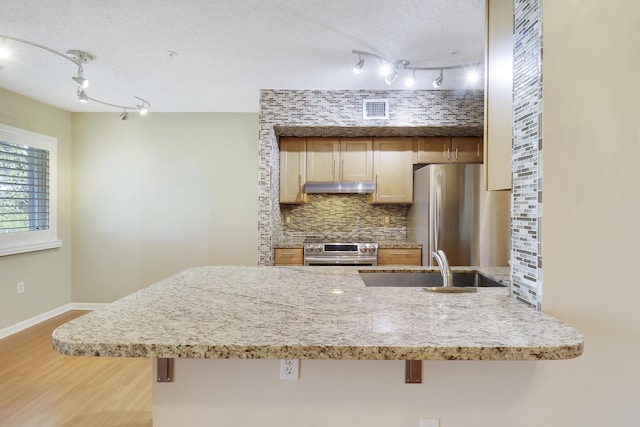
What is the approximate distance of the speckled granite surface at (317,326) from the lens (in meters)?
0.91

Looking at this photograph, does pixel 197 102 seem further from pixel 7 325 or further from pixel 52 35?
pixel 7 325

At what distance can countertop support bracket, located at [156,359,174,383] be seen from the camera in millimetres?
1227

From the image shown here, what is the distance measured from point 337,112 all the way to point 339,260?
151 cm

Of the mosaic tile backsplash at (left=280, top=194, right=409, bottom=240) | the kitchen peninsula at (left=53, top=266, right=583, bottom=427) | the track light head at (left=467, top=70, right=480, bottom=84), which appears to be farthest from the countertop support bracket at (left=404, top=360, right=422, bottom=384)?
the mosaic tile backsplash at (left=280, top=194, right=409, bottom=240)

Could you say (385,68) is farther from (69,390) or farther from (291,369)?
A: (69,390)

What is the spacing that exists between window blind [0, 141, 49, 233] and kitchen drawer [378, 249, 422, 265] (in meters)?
3.85

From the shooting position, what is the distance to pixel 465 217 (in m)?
3.31

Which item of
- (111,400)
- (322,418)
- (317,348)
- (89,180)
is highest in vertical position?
(89,180)

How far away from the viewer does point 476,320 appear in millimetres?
1122

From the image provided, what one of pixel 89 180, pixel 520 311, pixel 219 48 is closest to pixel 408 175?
pixel 219 48

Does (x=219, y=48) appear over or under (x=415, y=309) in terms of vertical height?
over

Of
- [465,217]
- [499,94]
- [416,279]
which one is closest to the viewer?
[499,94]

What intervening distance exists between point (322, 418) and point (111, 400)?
1922 mm

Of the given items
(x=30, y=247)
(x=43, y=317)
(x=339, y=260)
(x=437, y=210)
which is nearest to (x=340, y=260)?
(x=339, y=260)
